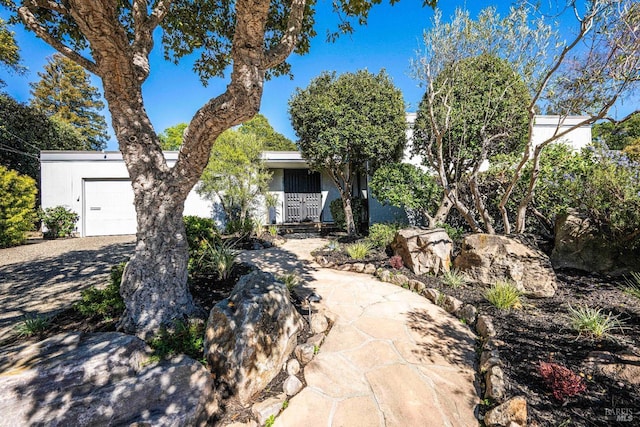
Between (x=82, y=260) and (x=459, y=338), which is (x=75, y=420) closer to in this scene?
(x=459, y=338)

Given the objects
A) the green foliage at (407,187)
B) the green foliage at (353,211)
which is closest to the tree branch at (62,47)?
the green foliage at (407,187)

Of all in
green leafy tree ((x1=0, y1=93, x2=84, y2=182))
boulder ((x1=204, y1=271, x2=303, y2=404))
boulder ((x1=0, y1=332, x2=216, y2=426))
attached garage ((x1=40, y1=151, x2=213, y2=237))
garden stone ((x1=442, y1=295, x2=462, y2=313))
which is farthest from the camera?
green leafy tree ((x1=0, y1=93, x2=84, y2=182))

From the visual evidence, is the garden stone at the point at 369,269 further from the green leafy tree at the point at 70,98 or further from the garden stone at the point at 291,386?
the green leafy tree at the point at 70,98

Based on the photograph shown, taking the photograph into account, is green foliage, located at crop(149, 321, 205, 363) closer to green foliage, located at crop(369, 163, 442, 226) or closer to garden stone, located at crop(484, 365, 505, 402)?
garden stone, located at crop(484, 365, 505, 402)

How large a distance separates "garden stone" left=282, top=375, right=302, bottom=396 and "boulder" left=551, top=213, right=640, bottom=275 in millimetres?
4923

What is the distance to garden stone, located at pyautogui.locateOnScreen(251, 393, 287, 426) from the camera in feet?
6.12

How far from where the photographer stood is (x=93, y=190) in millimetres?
9734

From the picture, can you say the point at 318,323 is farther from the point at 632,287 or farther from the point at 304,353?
the point at 632,287

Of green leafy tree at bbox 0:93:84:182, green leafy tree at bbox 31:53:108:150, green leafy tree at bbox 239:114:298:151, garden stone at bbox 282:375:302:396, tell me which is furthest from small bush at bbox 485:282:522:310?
green leafy tree at bbox 31:53:108:150

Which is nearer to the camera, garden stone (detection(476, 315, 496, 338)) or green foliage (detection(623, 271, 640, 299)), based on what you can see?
garden stone (detection(476, 315, 496, 338))

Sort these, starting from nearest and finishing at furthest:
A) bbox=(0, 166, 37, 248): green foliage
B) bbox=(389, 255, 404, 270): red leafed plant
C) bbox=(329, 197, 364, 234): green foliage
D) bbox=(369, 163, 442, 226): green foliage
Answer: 1. bbox=(389, 255, 404, 270): red leafed plant
2. bbox=(369, 163, 442, 226): green foliage
3. bbox=(0, 166, 37, 248): green foliage
4. bbox=(329, 197, 364, 234): green foliage

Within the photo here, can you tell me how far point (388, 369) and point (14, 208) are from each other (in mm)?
11192

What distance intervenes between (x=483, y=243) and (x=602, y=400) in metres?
2.59

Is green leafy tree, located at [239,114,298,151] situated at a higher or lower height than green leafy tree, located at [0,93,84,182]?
higher
